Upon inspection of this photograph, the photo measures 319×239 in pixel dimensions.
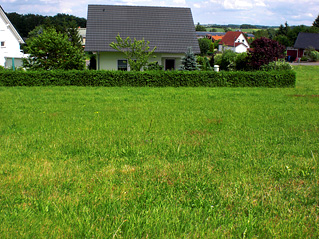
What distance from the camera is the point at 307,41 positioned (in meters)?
64.6

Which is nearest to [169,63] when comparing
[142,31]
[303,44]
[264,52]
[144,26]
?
[142,31]

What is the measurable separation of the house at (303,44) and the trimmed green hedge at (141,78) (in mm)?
49251

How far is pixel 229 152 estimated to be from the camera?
6039 mm

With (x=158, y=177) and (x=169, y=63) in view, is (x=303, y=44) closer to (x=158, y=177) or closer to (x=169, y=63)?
(x=169, y=63)

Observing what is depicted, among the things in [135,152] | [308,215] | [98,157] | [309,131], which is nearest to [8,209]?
[98,157]

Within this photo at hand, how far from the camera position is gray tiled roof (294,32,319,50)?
209 feet

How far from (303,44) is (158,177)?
68.1m

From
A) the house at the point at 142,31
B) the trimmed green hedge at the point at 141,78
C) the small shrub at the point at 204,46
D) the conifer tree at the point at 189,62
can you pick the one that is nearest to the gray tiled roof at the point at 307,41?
the small shrub at the point at 204,46

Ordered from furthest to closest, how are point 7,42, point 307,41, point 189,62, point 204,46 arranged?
point 204,46
point 307,41
point 7,42
point 189,62

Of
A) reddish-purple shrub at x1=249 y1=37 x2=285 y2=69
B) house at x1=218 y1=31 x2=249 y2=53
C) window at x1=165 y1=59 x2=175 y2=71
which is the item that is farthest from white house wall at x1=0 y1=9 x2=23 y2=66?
house at x1=218 y1=31 x2=249 y2=53

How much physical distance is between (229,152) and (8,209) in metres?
3.87

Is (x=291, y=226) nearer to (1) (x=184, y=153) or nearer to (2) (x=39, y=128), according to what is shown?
(1) (x=184, y=153)

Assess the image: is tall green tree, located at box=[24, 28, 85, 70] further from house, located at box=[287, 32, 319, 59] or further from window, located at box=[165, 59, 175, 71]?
house, located at box=[287, 32, 319, 59]

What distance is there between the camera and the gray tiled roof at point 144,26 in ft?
93.4
